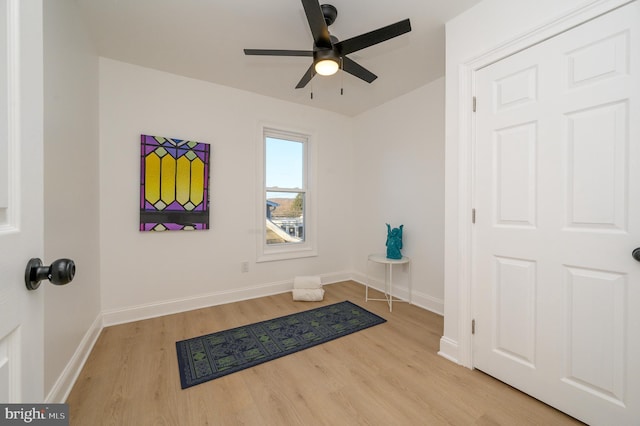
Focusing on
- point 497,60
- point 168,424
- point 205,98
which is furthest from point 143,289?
point 497,60

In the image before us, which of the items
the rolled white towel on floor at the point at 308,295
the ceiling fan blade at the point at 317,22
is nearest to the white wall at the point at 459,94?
the ceiling fan blade at the point at 317,22

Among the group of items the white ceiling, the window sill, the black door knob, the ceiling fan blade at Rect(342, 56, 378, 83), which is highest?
the white ceiling

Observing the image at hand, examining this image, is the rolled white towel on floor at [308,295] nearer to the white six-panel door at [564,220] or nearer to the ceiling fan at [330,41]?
the white six-panel door at [564,220]

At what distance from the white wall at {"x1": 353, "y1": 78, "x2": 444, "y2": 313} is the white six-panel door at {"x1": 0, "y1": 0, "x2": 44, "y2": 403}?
301cm

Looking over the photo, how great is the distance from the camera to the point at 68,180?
5.74 feet

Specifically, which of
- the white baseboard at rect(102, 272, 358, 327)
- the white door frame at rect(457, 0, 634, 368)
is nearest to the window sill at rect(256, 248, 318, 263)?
the white baseboard at rect(102, 272, 358, 327)

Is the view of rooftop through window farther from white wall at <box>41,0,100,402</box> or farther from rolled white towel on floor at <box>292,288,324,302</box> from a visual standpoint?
white wall at <box>41,0,100,402</box>

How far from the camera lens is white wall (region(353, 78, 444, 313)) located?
9.53ft

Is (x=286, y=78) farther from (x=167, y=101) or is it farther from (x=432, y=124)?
(x=432, y=124)

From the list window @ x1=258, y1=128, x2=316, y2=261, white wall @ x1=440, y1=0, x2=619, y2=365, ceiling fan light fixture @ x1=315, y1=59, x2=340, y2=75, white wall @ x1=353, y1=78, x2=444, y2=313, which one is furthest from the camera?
window @ x1=258, y1=128, x2=316, y2=261

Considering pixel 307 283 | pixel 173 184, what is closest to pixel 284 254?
pixel 307 283

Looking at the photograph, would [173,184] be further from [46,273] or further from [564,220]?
[564,220]

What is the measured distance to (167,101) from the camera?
278 centimetres

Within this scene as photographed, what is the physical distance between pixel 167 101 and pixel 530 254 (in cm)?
350
